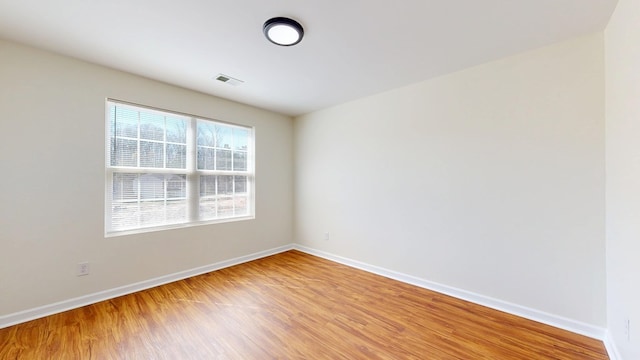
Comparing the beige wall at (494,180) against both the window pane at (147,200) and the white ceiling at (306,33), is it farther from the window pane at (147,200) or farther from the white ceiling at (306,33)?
the window pane at (147,200)

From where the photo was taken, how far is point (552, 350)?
1.77 metres

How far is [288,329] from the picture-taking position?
2.02m

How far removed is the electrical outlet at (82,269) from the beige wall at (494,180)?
9.88 ft

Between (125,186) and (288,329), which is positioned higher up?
(125,186)

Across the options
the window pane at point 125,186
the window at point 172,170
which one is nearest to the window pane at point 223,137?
the window at point 172,170

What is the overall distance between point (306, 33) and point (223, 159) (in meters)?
2.33

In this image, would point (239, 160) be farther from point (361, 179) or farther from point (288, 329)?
point (288, 329)

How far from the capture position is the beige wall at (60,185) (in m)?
2.10

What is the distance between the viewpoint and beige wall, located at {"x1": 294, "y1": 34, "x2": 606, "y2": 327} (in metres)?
1.96

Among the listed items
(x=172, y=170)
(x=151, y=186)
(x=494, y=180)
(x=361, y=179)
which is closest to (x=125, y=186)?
(x=151, y=186)

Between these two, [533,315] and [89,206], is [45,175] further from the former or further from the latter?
[533,315]

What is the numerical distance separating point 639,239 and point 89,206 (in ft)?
13.8

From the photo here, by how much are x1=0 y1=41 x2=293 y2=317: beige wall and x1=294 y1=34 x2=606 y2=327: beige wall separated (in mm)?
2659

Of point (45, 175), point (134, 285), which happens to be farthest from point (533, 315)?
point (45, 175)
